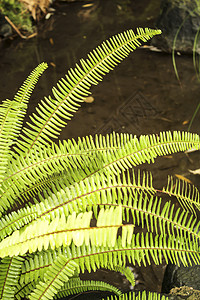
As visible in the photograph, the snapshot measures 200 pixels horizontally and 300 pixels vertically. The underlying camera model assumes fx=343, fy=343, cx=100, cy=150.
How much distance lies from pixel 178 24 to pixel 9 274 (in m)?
3.25

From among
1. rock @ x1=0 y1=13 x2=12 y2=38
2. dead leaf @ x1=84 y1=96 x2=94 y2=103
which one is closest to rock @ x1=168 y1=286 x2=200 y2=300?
dead leaf @ x1=84 y1=96 x2=94 y2=103

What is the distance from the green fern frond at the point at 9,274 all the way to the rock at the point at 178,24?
3124 mm

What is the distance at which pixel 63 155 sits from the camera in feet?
4.30

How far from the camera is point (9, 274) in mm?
1169

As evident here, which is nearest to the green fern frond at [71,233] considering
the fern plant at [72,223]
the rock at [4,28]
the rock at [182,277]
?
the fern plant at [72,223]

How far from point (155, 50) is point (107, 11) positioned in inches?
40.9

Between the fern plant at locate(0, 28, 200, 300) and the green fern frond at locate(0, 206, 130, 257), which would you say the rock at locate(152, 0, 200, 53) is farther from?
the green fern frond at locate(0, 206, 130, 257)

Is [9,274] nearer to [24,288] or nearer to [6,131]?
[24,288]

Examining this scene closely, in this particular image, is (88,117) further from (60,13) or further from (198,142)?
(60,13)

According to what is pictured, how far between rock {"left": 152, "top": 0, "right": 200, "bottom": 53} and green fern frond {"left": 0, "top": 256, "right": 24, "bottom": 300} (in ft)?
10.2

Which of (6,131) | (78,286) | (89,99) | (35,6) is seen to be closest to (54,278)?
(78,286)

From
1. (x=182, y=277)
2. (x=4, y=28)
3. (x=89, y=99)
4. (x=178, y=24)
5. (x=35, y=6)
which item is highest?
(x=35, y=6)

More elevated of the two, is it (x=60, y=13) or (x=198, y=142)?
(x=60, y=13)

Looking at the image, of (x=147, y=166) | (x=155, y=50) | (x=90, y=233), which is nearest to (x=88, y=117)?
(x=147, y=166)
